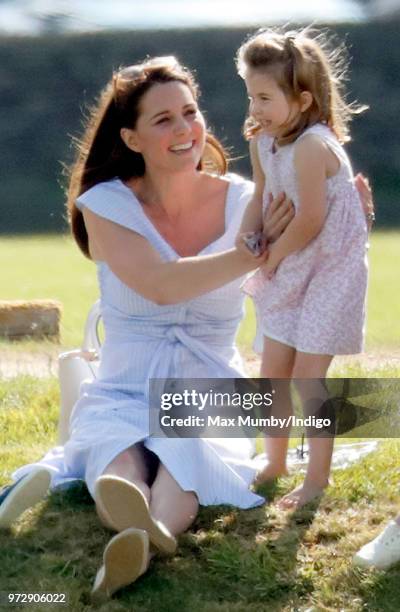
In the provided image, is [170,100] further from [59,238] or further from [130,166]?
[59,238]

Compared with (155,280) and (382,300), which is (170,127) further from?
(382,300)

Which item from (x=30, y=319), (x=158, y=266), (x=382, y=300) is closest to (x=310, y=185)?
(x=158, y=266)

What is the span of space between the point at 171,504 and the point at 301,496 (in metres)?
0.34

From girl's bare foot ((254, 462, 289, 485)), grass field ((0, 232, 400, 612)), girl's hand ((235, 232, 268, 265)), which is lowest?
grass field ((0, 232, 400, 612))

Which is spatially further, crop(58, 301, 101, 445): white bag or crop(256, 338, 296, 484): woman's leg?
crop(58, 301, 101, 445): white bag

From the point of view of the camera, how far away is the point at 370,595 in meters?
2.94

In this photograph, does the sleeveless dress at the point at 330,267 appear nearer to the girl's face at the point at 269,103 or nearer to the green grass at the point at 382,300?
the girl's face at the point at 269,103

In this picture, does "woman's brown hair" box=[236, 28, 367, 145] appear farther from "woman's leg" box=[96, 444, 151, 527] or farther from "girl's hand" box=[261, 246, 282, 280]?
"woman's leg" box=[96, 444, 151, 527]

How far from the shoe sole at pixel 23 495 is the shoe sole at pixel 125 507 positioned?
14.0 inches

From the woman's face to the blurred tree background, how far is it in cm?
1213

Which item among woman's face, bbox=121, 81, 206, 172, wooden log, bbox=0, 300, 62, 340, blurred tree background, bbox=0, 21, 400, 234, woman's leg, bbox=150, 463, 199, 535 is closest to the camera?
woman's leg, bbox=150, 463, 199, 535

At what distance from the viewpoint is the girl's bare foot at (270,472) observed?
11.9 feet

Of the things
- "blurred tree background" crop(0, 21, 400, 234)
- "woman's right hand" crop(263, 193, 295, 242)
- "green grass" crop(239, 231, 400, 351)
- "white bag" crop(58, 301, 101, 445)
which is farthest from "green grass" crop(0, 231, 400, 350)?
"blurred tree background" crop(0, 21, 400, 234)

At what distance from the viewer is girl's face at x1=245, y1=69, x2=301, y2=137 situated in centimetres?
332
